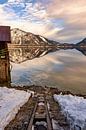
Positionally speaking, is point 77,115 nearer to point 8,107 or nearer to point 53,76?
point 8,107

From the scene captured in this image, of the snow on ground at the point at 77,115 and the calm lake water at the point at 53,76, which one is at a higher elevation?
the snow on ground at the point at 77,115

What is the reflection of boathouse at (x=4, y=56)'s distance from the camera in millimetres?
37050

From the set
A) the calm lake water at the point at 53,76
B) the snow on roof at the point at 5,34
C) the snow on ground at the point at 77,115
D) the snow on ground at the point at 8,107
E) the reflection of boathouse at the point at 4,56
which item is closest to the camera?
the snow on ground at the point at 77,115

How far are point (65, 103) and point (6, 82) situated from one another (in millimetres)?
19972

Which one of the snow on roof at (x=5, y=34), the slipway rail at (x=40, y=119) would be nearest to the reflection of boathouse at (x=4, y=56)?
the snow on roof at (x=5, y=34)

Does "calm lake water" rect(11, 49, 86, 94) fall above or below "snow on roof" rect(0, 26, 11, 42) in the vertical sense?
below

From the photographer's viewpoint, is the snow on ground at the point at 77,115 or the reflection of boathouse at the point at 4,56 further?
the reflection of boathouse at the point at 4,56

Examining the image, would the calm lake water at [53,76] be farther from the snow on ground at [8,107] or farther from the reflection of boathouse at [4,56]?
the snow on ground at [8,107]

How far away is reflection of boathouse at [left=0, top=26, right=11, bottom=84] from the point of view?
3705 cm

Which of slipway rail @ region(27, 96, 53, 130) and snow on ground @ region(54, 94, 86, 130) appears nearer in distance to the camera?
snow on ground @ region(54, 94, 86, 130)

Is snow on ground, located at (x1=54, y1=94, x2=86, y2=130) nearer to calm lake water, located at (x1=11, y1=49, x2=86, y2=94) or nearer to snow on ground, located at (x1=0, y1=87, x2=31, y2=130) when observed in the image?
snow on ground, located at (x1=0, y1=87, x2=31, y2=130)

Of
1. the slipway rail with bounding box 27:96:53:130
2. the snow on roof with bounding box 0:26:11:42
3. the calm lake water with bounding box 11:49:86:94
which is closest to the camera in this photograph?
the slipway rail with bounding box 27:96:53:130

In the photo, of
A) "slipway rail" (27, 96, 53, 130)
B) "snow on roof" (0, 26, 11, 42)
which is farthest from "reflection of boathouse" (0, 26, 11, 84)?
"slipway rail" (27, 96, 53, 130)

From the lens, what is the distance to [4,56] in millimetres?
39031
